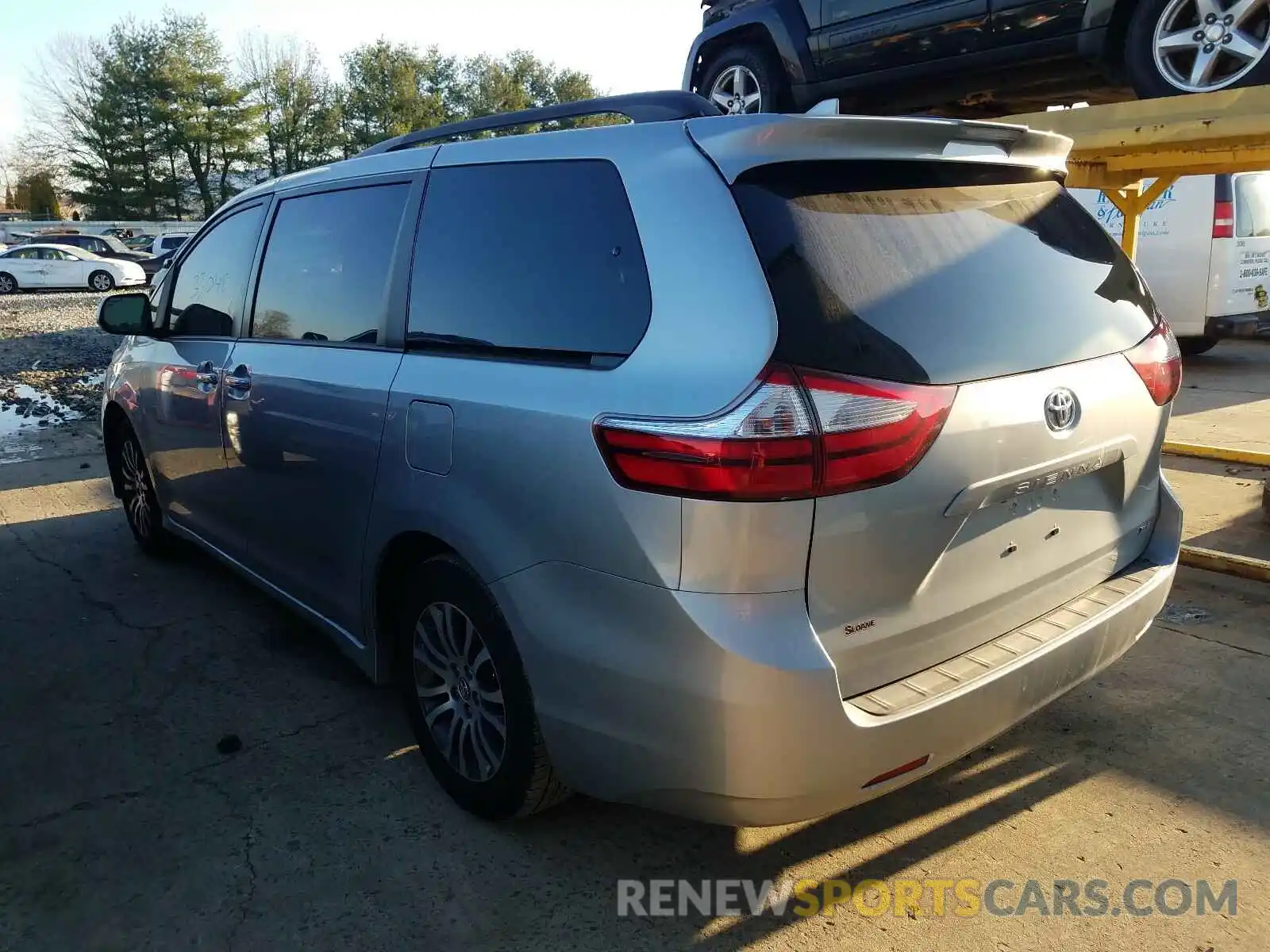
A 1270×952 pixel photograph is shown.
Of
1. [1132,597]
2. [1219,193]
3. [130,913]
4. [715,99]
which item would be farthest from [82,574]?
[1219,193]

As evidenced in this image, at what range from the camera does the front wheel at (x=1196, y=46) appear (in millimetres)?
4426

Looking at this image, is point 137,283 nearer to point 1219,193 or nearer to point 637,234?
point 1219,193

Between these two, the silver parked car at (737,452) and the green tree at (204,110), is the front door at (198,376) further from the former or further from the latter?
the green tree at (204,110)

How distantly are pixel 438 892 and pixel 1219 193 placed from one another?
9.92m

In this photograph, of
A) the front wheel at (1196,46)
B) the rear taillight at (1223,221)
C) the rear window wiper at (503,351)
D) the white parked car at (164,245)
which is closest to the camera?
the rear window wiper at (503,351)

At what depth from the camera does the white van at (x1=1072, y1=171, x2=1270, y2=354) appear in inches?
367

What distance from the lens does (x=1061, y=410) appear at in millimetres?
2271

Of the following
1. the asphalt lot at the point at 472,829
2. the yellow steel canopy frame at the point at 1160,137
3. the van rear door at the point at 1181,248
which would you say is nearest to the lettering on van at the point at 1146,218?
the van rear door at the point at 1181,248

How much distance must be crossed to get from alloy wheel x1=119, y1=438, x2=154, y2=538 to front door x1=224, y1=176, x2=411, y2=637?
1.41 metres

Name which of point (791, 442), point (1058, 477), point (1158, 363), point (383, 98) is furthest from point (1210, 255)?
point (383, 98)

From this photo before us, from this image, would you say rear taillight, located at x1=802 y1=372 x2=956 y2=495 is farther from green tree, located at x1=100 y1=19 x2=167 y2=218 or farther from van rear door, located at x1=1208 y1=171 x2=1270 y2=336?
green tree, located at x1=100 y1=19 x2=167 y2=218

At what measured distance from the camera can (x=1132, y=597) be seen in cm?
259

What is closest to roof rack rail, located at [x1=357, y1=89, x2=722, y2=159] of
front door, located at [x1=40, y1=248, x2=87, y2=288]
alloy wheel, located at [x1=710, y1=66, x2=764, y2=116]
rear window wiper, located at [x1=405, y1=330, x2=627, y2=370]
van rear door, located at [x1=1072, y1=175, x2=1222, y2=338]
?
rear window wiper, located at [x1=405, y1=330, x2=627, y2=370]

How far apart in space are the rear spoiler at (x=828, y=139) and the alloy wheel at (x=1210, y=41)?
2.88 metres
